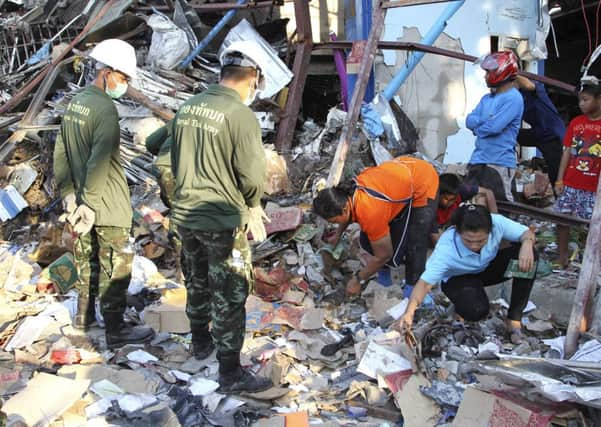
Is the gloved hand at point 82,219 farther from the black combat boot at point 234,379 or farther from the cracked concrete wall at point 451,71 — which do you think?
the cracked concrete wall at point 451,71

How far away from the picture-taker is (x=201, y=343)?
3383 mm

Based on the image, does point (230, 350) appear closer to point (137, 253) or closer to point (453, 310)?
point (453, 310)

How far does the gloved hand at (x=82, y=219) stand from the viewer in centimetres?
332

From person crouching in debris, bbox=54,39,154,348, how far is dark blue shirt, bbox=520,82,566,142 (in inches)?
133

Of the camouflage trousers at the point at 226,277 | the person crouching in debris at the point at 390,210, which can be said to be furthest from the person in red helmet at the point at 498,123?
the camouflage trousers at the point at 226,277

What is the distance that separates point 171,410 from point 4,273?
286cm

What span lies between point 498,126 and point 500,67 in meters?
0.44

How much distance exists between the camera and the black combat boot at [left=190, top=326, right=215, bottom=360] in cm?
336

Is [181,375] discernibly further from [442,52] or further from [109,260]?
[442,52]

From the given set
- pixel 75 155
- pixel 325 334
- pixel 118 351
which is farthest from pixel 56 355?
pixel 325 334

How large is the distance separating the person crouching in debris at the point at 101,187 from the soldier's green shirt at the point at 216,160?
0.66 meters

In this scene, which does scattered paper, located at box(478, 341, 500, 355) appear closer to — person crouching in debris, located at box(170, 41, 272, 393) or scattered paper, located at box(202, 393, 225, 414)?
person crouching in debris, located at box(170, 41, 272, 393)

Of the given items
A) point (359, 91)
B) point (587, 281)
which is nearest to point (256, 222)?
point (587, 281)

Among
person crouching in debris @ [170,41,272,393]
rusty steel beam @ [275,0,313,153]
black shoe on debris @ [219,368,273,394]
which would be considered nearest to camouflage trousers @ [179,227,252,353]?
person crouching in debris @ [170,41,272,393]
